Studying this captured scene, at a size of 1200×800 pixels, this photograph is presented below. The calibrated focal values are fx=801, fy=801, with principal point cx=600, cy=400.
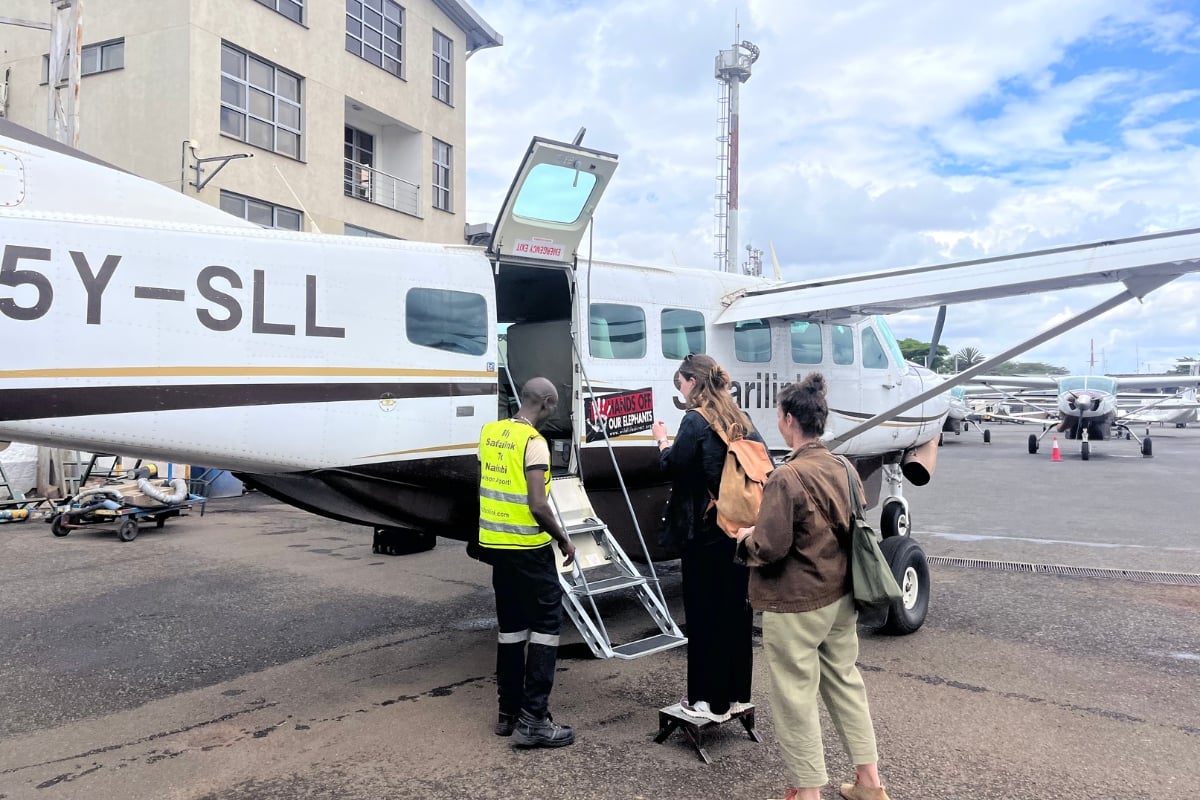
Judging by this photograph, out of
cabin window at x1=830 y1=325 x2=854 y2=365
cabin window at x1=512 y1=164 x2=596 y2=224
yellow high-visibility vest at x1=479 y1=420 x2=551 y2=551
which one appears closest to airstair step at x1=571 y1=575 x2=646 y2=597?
yellow high-visibility vest at x1=479 y1=420 x2=551 y2=551

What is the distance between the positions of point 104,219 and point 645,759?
4075mm

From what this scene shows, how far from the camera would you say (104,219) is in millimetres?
4348

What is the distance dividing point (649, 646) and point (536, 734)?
2.87 ft

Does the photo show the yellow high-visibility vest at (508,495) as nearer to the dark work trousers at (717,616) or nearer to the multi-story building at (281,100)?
the dark work trousers at (717,616)

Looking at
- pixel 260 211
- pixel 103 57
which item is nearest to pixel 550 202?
pixel 260 211

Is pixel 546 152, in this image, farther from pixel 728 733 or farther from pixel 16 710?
pixel 16 710

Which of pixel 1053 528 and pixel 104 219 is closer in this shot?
pixel 104 219

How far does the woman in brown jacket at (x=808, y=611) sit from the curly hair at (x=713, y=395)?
2.46 ft

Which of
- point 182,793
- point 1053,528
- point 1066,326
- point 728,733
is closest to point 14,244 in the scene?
point 182,793

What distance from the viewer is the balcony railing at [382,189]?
68.0 feet

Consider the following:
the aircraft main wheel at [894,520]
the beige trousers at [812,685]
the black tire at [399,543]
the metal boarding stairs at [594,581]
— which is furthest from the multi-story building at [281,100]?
the beige trousers at [812,685]

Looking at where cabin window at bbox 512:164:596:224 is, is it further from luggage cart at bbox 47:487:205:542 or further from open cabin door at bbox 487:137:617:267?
luggage cart at bbox 47:487:205:542

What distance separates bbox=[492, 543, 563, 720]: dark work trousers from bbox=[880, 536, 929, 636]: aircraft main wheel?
10.2 feet

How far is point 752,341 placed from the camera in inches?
292
